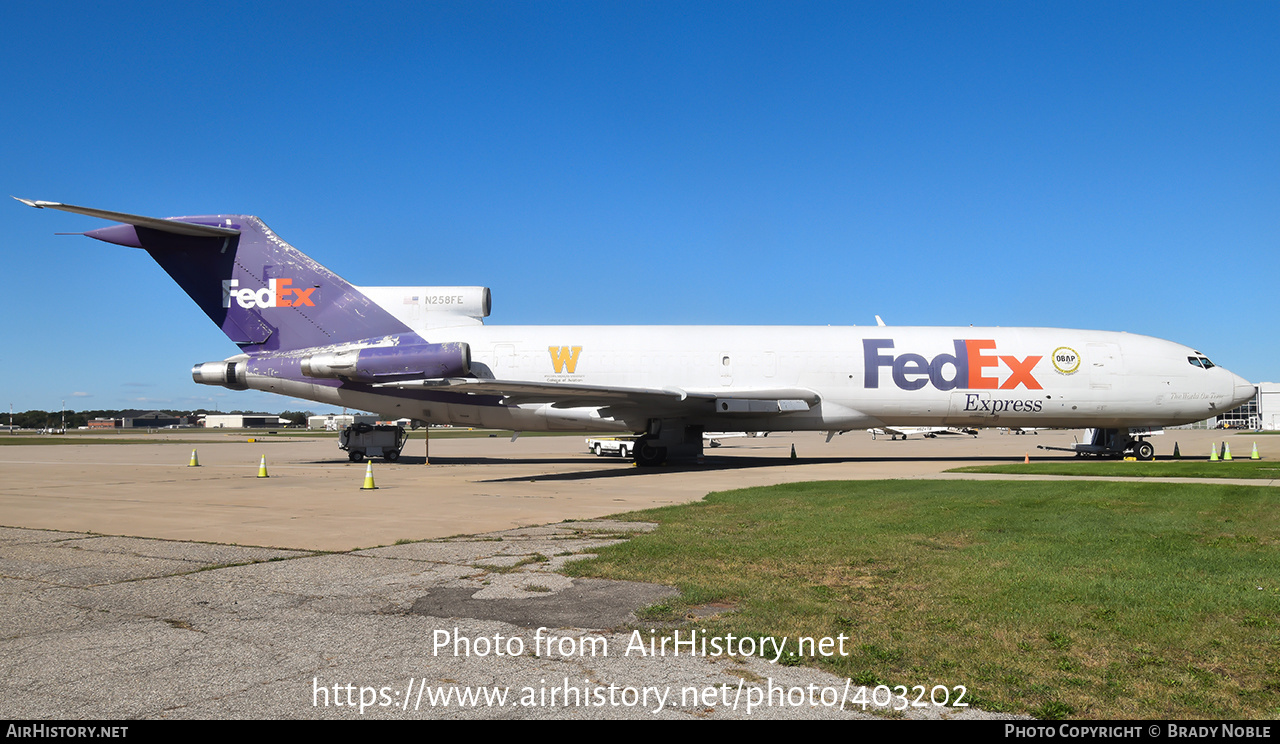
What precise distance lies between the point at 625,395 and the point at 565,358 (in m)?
3.94

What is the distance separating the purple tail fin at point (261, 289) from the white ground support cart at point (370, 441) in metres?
4.65

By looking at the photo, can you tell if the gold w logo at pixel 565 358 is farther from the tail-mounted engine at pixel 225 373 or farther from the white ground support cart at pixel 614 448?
the tail-mounted engine at pixel 225 373

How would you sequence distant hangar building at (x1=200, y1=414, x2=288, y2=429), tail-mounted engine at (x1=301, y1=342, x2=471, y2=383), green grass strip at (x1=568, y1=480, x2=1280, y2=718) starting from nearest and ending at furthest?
green grass strip at (x1=568, y1=480, x2=1280, y2=718) → tail-mounted engine at (x1=301, y1=342, x2=471, y2=383) → distant hangar building at (x1=200, y1=414, x2=288, y2=429)

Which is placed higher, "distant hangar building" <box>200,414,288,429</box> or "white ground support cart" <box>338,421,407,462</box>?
"white ground support cart" <box>338,421,407,462</box>

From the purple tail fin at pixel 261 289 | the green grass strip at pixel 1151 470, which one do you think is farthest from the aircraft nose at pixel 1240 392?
the purple tail fin at pixel 261 289

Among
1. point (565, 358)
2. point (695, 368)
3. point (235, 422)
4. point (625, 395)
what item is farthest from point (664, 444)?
point (235, 422)

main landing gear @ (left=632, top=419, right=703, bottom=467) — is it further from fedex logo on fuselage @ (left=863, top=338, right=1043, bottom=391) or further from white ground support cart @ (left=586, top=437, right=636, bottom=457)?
fedex logo on fuselage @ (left=863, top=338, right=1043, bottom=391)

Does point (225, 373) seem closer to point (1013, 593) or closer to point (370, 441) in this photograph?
point (370, 441)

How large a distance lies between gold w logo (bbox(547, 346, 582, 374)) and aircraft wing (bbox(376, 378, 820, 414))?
1.47 meters

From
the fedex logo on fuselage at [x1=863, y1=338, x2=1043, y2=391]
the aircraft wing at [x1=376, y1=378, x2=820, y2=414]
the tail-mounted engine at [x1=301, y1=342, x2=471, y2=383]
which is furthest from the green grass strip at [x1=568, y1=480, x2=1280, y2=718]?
the tail-mounted engine at [x1=301, y1=342, x2=471, y2=383]

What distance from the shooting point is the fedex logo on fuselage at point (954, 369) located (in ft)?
82.7

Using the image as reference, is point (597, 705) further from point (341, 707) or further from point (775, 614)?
point (775, 614)

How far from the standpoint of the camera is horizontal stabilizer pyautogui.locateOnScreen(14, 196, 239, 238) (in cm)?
2025

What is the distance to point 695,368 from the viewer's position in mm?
25594
